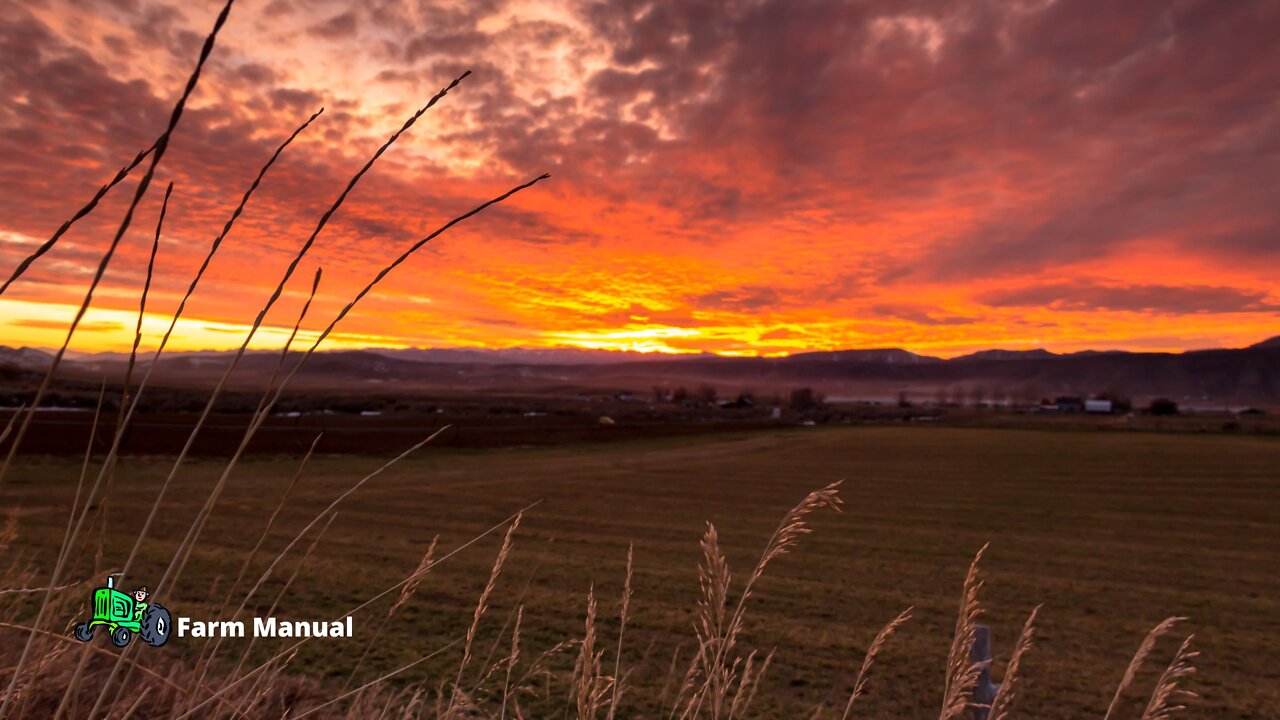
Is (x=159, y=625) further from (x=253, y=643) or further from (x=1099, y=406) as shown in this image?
(x=1099, y=406)

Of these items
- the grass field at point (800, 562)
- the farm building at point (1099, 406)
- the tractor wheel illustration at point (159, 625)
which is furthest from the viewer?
the farm building at point (1099, 406)

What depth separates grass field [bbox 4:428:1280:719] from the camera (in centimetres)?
682

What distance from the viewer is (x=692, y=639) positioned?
744 centimetres

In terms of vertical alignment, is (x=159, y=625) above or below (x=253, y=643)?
below

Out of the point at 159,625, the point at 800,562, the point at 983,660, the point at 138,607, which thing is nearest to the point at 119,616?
the point at 138,607

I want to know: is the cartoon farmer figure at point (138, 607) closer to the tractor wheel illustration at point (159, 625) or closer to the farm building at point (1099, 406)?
the tractor wheel illustration at point (159, 625)

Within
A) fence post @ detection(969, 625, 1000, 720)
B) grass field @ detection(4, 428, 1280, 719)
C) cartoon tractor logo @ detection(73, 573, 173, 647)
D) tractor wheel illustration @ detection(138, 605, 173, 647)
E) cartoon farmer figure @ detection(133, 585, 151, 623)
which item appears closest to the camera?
cartoon farmer figure @ detection(133, 585, 151, 623)

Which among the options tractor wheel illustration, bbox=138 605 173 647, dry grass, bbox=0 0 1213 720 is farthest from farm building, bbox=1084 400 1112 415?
tractor wheel illustration, bbox=138 605 173 647

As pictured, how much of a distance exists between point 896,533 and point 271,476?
61.4 ft

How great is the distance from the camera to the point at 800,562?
11.5 meters

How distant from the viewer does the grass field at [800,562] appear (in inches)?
269

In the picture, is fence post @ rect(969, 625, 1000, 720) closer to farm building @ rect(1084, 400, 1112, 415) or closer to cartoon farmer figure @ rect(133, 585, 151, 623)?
cartoon farmer figure @ rect(133, 585, 151, 623)

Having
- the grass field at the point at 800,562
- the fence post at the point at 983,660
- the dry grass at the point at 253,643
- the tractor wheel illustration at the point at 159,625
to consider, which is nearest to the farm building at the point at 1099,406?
the grass field at the point at 800,562

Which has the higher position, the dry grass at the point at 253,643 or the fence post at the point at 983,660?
the dry grass at the point at 253,643
